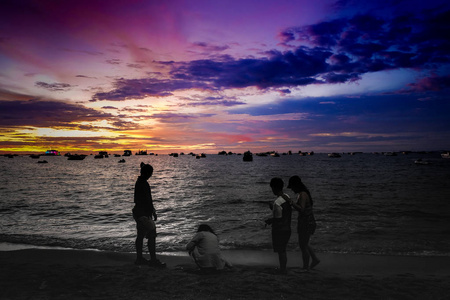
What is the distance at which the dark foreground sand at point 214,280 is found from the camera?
5586 mm

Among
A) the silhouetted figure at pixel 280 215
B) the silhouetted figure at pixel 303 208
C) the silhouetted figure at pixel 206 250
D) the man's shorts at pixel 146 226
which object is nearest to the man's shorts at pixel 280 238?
the silhouetted figure at pixel 280 215

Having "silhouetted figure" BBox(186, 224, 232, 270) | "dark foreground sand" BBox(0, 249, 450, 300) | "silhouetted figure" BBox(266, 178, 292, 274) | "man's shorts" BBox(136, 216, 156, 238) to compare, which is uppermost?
"silhouetted figure" BBox(266, 178, 292, 274)

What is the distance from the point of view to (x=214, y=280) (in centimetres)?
630

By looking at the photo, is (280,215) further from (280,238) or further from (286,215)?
(280,238)

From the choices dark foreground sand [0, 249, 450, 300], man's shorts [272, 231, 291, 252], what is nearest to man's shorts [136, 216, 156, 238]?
dark foreground sand [0, 249, 450, 300]

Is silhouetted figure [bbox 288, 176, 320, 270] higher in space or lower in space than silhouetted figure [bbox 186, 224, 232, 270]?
higher

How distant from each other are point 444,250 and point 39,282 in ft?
42.4

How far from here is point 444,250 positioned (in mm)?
9945

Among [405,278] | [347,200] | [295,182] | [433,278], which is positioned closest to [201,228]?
[295,182]

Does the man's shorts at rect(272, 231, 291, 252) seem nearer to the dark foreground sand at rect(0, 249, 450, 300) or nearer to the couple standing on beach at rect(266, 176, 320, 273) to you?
the couple standing on beach at rect(266, 176, 320, 273)

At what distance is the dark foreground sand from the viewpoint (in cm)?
559

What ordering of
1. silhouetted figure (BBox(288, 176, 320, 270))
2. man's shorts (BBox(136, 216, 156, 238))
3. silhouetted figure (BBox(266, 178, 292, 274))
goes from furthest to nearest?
man's shorts (BBox(136, 216, 156, 238))
silhouetted figure (BBox(288, 176, 320, 270))
silhouetted figure (BBox(266, 178, 292, 274))

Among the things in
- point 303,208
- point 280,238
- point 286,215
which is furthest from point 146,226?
point 303,208

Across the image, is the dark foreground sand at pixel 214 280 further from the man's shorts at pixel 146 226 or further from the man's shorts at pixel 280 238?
the man's shorts at pixel 146 226
